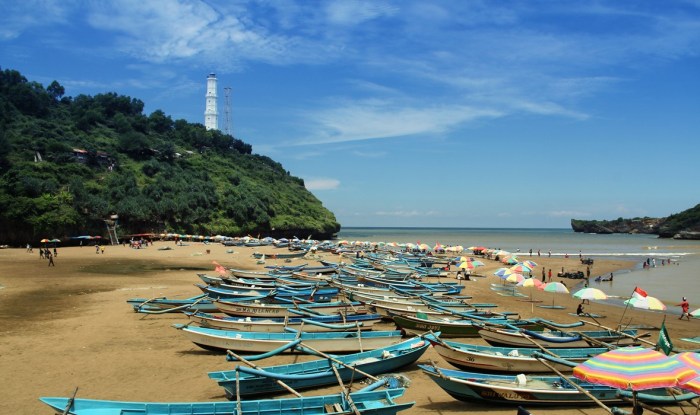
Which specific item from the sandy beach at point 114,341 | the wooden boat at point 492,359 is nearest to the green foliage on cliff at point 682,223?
the sandy beach at point 114,341

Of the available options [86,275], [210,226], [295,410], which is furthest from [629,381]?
[210,226]

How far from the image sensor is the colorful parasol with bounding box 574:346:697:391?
24.1 ft

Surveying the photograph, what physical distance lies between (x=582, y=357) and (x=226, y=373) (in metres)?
9.69

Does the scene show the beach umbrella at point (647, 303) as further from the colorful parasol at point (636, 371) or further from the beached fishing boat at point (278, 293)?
the beached fishing boat at point (278, 293)

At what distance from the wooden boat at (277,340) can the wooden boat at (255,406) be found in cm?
438

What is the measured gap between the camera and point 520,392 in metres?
10.6

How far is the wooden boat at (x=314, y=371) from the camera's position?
10.5m

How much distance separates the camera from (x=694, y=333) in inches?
763

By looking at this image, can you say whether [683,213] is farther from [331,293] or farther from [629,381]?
[629,381]

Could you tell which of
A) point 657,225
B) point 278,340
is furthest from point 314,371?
point 657,225

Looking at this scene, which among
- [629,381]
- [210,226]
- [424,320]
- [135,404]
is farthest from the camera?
[210,226]

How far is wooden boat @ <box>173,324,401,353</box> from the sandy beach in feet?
1.87

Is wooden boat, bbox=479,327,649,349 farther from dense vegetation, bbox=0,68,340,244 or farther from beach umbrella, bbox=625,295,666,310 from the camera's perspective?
dense vegetation, bbox=0,68,340,244

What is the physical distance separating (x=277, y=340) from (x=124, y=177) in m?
63.2
